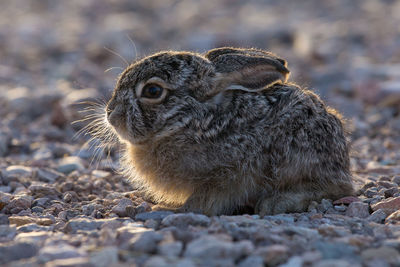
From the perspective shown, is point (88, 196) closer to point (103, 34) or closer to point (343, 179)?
point (343, 179)

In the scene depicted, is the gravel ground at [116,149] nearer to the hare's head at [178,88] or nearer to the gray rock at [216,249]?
the gray rock at [216,249]

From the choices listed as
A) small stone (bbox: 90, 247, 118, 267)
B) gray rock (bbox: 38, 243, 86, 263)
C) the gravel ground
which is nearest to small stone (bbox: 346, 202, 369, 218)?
the gravel ground

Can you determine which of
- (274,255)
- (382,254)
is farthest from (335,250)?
(274,255)

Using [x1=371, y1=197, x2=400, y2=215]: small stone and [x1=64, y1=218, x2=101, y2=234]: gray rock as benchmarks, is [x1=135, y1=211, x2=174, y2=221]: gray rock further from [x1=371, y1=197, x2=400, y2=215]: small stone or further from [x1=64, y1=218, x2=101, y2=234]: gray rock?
[x1=371, y1=197, x2=400, y2=215]: small stone

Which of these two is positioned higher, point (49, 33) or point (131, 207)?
point (49, 33)

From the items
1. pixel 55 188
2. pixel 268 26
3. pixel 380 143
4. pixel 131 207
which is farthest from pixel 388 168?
pixel 268 26


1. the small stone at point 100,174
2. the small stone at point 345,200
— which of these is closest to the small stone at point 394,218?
the small stone at point 345,200

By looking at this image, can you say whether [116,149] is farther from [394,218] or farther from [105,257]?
[105,257]
